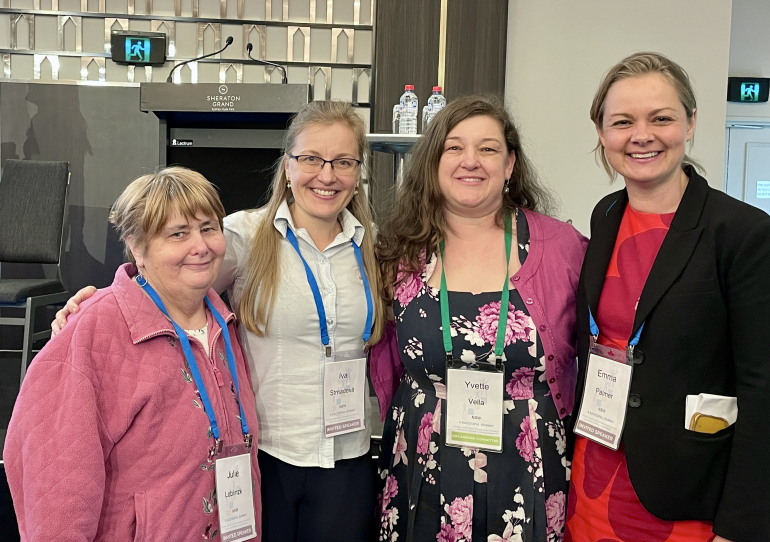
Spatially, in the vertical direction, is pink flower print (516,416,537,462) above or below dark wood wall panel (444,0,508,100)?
below

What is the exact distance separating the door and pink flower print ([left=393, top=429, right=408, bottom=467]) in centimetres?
573

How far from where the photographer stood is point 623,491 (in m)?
1.34

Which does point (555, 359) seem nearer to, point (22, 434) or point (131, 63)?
point (22, 434)

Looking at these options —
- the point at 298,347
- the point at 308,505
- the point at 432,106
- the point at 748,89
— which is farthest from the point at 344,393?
the point at 748,89

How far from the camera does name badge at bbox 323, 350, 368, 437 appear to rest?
5.12 feet

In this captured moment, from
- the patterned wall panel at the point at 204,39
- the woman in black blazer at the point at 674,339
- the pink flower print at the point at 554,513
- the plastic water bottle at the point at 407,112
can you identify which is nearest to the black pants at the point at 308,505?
the pink flower print at the point at 554,513

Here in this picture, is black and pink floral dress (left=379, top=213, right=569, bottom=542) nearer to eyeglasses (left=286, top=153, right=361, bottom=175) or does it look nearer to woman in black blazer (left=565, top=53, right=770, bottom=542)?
woman in black blazer (left=565, top=53, right=770, bottom=542)

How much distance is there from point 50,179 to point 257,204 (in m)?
1.41

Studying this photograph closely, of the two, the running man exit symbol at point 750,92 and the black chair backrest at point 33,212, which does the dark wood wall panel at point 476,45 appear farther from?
the running man exit symbol at point 750,92

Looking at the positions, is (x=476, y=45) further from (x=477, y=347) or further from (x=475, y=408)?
(x=475, y=408)

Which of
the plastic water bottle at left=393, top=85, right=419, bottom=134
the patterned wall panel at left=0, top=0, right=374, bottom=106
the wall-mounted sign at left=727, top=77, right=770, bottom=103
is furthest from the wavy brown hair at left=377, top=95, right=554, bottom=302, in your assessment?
the wall-mounted sign at left=727, top=77, right=770, bottom=103

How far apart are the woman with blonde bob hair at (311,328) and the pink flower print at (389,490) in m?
0.05

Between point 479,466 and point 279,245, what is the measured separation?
769 millimetres

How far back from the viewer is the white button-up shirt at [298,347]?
1.55 m
